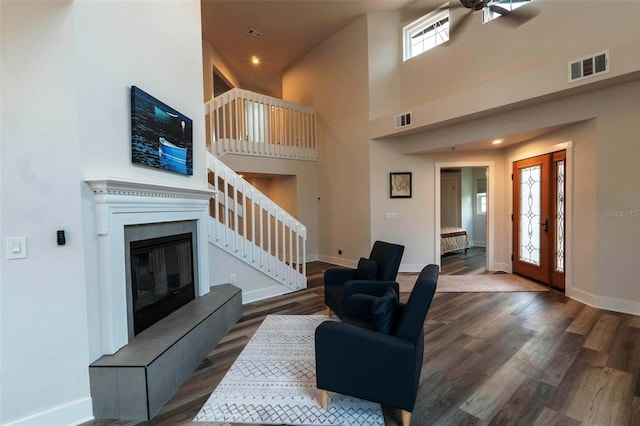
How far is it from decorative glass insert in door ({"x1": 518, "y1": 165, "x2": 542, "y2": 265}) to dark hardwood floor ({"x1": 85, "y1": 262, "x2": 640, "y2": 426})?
1202mm

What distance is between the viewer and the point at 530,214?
4.64 meters

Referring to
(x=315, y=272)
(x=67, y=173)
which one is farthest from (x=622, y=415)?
(x=315, y=272)

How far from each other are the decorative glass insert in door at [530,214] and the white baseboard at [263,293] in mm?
3954

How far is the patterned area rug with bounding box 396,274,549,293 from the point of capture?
4.21 meters

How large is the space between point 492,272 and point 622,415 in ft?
12.2

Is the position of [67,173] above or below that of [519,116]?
below

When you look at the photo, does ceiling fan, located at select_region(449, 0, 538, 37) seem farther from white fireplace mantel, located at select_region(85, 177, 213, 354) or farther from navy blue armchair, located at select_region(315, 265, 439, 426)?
white fireplace mantel, located at select_region(85, 177, 213, 354)

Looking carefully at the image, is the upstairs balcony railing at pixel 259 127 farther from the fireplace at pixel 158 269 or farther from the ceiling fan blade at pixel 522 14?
the ceiling fan blade at pixel 522 14

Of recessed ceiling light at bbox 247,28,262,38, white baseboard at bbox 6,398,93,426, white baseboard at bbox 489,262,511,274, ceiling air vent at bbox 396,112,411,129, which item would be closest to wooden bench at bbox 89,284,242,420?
white baseboard at bbox 6,398,93,426

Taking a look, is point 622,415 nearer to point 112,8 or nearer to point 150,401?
point 150,401

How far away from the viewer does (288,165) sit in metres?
6.18

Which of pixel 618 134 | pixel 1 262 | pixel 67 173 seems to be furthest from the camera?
pixel 618 134

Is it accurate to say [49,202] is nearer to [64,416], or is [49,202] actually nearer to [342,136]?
[64,416]

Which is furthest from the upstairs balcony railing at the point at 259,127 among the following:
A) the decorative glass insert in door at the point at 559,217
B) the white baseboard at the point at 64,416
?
the decorative glass insert in door at the point at 559,217
